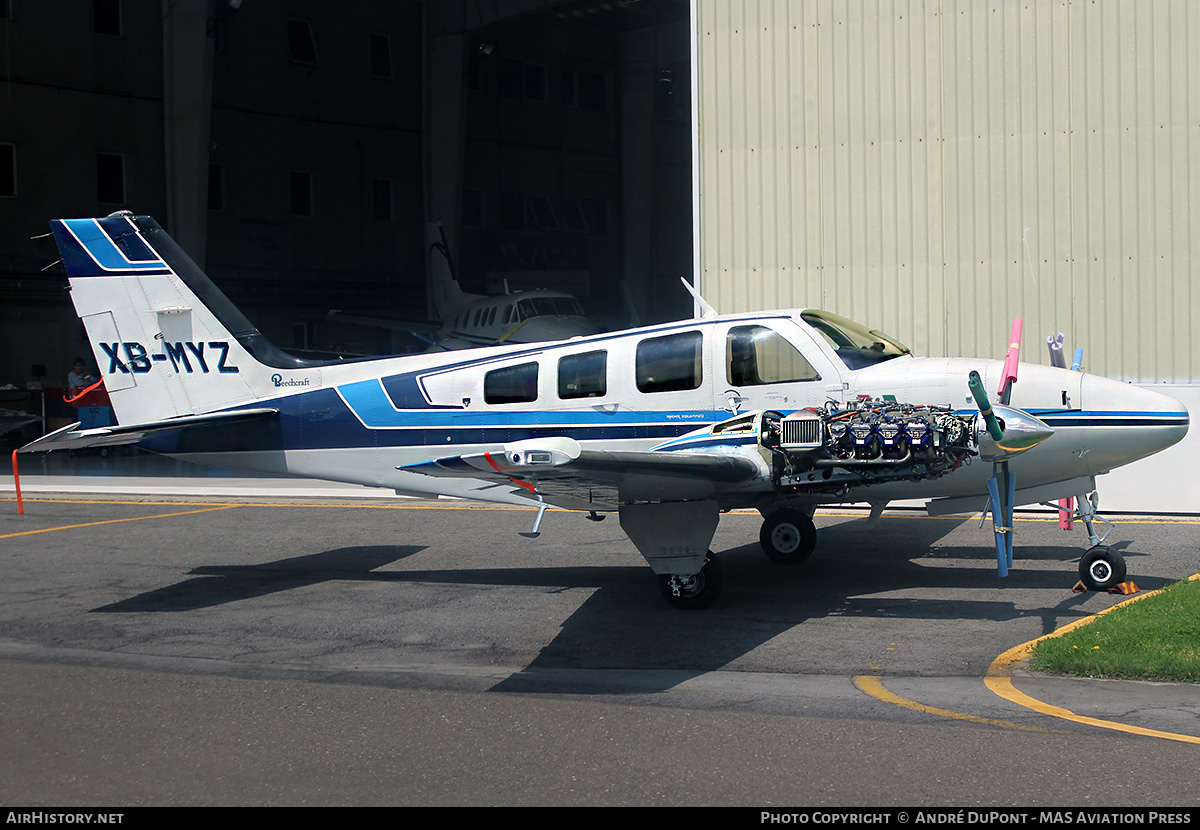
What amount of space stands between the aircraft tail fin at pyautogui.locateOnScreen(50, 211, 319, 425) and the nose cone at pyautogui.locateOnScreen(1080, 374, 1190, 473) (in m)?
7.39

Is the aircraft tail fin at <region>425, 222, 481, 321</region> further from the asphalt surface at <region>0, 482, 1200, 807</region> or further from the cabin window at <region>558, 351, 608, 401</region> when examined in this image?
the cabin window at <region>558, 351, 608, 401</region>

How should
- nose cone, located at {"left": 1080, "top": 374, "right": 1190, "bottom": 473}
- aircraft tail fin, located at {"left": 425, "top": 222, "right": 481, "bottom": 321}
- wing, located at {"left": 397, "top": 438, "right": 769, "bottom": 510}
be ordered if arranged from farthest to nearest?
aircraft tail fin, located at {"left": 425, "top": 222, "right": 481, "bottom": 321} → nose cone, located at {"left": 1080, "top": 374, "right": 1190, "bottom": 473} → wing, located at {"left": 397, "top": 438, "right": 769, "bottom": 510}

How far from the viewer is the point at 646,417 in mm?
10094

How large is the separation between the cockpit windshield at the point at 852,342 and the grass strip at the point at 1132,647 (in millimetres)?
2886

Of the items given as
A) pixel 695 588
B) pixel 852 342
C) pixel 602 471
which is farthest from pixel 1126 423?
pixel 602 471

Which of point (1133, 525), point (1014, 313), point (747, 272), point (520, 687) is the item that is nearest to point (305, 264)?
point (747, 272)

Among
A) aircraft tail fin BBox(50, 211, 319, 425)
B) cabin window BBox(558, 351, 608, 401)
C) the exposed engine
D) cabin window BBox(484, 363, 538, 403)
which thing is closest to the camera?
the exposed engine

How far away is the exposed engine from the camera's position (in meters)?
8.54

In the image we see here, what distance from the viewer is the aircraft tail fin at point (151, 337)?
11438 mm

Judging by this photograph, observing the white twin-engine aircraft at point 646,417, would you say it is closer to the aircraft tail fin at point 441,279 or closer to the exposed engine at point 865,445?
the exposed engine at point 865,445

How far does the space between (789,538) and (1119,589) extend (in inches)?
119

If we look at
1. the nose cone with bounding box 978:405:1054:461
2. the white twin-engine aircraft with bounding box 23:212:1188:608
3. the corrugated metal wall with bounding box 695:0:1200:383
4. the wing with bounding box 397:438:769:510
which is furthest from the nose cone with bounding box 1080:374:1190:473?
the corrugated metal wall with bounding box 695:0:1200:383
